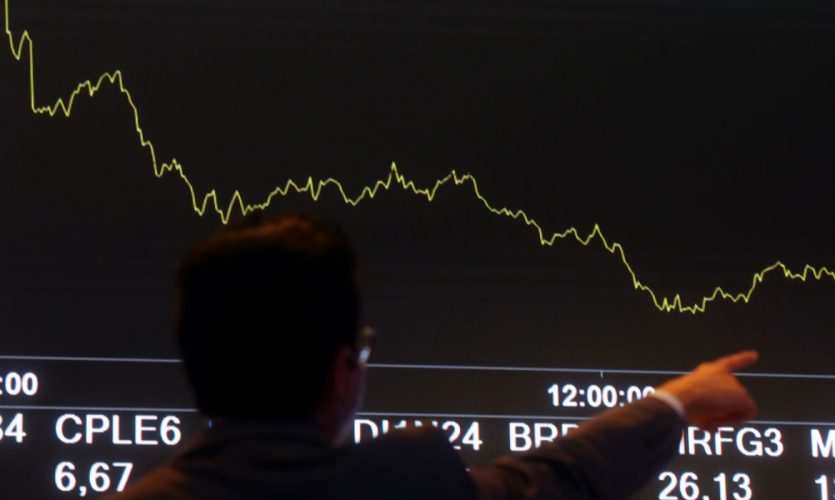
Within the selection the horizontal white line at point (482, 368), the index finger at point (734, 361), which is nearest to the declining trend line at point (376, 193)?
the horizontal white line at point (482, 368)

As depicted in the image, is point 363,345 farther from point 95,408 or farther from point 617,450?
point 95,408

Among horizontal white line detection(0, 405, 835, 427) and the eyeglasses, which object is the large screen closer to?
horizontal white line detection(0, 405, 835, 427)

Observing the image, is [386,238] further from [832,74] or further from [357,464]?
[357,464]

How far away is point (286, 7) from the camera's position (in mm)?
3061

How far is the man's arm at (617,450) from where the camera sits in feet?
2.94

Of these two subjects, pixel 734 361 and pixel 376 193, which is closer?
pixel 734 361

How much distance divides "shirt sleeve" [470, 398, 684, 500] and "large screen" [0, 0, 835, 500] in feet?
6.24

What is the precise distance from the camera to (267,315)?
85cm

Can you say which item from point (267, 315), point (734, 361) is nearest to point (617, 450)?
point (734, 361)

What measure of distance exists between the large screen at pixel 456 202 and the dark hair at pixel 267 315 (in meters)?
1.96

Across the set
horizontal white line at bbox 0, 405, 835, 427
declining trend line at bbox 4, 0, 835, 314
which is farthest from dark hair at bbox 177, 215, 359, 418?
declining trend line at bbox 4, 0, 835, 314

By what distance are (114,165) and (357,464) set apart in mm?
2188

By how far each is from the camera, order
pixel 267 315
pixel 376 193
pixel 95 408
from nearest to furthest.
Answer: pixel 267 315, pixel 95 408, pixel 376 193

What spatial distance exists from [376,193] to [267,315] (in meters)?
2.12
